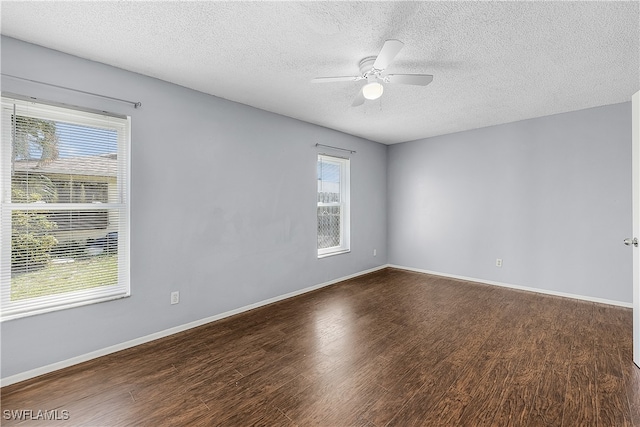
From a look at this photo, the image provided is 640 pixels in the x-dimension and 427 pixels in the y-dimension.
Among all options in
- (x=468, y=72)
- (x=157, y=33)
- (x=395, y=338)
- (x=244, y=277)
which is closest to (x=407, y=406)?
(x=395, y=338)

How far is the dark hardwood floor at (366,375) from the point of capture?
1.75 metres

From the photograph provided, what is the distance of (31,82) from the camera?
2141mm

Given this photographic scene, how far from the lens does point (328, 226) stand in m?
4.79

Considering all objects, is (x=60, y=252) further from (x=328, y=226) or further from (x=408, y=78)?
(x=328, y=226)

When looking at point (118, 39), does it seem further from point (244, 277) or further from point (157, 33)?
point (244, 277)

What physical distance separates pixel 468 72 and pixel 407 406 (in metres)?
2.81

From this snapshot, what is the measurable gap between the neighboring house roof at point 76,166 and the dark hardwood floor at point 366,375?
156 cm

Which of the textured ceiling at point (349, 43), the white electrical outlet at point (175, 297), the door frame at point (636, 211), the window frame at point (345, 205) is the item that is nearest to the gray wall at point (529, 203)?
the textured ceiling at point (349, 43)

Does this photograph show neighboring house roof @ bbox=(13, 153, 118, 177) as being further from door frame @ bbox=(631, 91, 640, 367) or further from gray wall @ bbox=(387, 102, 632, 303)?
gray wall @ bbox=(387, 102, 632, 303)

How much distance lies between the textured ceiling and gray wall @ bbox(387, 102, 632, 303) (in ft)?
2.37

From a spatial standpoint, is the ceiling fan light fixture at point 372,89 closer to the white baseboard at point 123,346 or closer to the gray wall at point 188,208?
the gray wall at point 188,208

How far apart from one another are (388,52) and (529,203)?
358 centimetres

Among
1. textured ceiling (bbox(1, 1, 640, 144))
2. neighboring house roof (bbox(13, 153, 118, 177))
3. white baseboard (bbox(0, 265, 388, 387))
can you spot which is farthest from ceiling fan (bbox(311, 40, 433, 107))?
white baseboard (bbox(0, 265, 388, 387))

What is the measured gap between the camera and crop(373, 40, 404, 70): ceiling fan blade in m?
1.83
